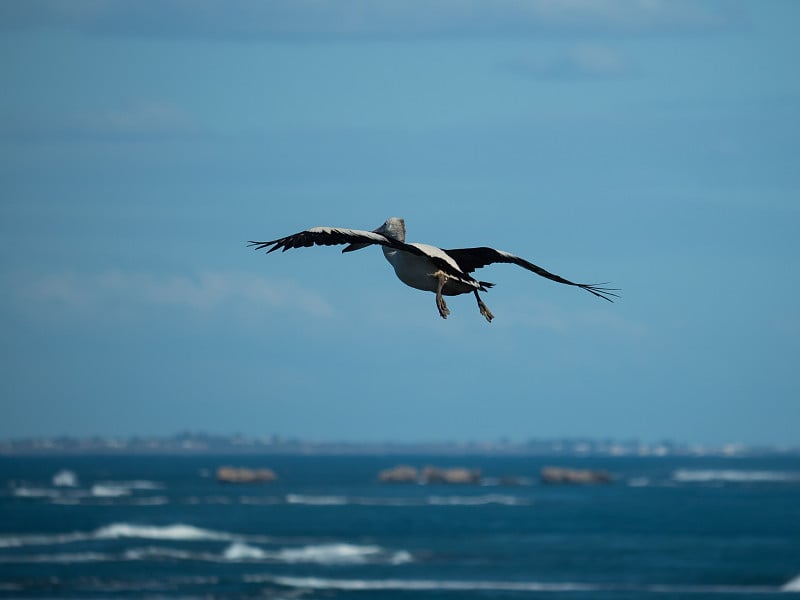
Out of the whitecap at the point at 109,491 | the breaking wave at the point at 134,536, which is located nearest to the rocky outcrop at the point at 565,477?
the whitecap at the point at 109,491

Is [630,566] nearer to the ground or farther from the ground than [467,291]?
nearer to the ground

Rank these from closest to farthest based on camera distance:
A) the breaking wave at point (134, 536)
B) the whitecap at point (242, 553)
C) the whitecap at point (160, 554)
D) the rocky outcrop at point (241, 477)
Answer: the whitecap at point (160, 554)
the whitecap at point (242, 553)
the breaking wave at point (134, 536)
the rocky outcrop at point (241, 477)

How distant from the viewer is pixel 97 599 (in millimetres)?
66750

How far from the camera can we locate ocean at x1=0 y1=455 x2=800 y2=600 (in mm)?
73250

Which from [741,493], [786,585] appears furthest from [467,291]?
[741,493]

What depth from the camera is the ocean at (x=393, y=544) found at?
240 feet

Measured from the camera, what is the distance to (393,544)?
3853 inches

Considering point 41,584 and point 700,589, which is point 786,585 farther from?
point 41,584

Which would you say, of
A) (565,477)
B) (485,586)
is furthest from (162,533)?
(565,477)

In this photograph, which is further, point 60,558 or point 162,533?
point 162,533

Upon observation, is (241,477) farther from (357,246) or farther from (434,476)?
(357,246)

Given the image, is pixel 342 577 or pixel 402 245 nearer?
pixel 402 245

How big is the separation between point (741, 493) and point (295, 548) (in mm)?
87152

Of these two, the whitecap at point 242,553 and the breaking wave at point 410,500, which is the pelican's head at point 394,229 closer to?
the whitecap at point 242,553
